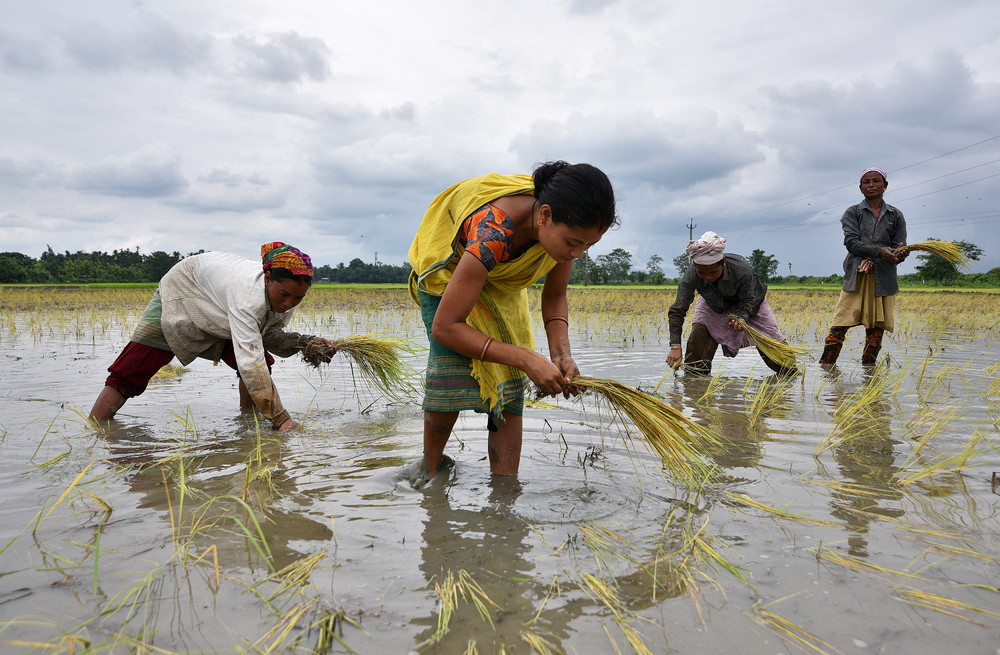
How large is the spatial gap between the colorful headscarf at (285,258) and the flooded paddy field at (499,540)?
2.95ft

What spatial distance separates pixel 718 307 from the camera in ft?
15.7

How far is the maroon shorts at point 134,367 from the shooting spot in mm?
3320

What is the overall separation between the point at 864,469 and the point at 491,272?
6.05 feet

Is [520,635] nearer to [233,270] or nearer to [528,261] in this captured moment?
[528,261]

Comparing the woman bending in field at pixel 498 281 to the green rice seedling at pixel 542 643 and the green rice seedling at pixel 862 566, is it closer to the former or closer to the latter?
the green rice seedling at pixel 542 643

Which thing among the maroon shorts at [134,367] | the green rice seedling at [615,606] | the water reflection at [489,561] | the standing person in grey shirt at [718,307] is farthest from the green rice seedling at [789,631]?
the maroon shorts at [134,367]

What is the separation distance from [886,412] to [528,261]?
278cm

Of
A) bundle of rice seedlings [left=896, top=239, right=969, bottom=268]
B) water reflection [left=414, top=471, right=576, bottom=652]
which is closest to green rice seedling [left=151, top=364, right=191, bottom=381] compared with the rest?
water reflection [left=414, top=471, right=576, bottom=652]

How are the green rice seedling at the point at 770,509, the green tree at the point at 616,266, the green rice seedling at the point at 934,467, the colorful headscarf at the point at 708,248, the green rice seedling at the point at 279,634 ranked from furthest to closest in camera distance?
1. the green tree at the point at 616,266
2. the colorful headscarf at the point at 708,248
3. the green rice seedling at the point at 934,467
4. the green rice seedling at the point at 770,509
5. the green rice seedling at the point at 279,634

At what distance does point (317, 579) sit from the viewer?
162 centimetres

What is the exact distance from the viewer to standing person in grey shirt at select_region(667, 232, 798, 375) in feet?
14.7

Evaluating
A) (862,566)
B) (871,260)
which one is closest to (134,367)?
(862,566)

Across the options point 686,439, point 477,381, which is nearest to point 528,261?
point 477,381

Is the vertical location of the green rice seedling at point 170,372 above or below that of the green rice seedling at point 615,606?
above
